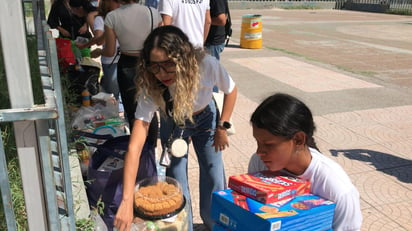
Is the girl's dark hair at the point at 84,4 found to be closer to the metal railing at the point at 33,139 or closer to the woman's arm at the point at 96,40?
the woman's arm at the point at 96,40

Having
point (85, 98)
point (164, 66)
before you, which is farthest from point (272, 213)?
point (85, 98)


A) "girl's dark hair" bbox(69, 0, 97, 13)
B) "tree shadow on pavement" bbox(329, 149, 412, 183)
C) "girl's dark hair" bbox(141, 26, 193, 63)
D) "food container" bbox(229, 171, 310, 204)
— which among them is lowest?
"tree shadow on pavement" bbox(329, 149, 412, 183)

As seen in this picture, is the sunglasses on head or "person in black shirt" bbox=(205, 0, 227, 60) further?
"person in black shirt" bbox=(205, 0, 227, 60)

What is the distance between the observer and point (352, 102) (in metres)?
6.34

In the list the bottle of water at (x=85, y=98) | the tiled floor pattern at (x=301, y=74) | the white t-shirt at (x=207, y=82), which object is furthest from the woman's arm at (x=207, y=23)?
→ the tiled floor pattern at (x=301, y=74)

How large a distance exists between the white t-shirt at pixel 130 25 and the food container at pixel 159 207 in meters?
1.69

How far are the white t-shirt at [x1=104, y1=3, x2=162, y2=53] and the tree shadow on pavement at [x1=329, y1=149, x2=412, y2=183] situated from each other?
239 cm

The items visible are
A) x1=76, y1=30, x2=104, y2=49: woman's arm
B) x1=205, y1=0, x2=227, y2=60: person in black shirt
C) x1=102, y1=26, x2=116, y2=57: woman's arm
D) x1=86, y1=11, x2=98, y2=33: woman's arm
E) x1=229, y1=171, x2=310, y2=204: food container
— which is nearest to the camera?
x1=229, y1=171, x2=310, y2=204: food container

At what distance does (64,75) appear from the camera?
4.89 meters

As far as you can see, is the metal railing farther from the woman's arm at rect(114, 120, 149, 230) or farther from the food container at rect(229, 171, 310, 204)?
the food container at rect(229, 171, 310, 204)

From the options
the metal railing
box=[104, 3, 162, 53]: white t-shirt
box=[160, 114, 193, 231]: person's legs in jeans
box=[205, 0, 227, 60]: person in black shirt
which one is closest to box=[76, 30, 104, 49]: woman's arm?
box=[104, 3, 162, 53]: white t-shirt

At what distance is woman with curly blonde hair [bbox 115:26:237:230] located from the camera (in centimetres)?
215

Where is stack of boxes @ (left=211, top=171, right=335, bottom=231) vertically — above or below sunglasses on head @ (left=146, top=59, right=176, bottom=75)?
below

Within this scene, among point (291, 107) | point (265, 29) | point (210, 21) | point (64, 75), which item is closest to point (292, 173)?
point (291, 107)
